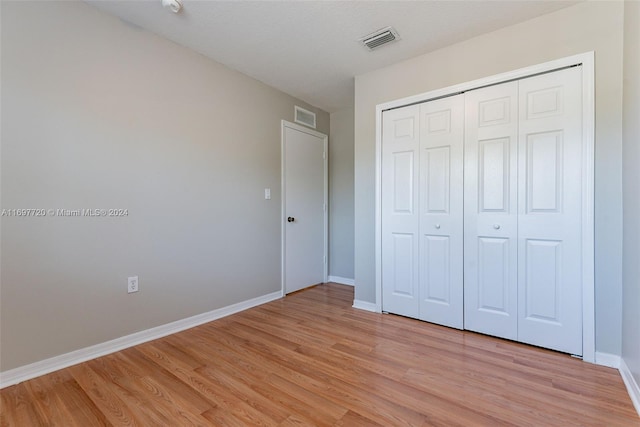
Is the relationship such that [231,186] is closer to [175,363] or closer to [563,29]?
[175,363]

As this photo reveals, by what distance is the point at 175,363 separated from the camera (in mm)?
1929

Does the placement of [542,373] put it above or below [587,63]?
below

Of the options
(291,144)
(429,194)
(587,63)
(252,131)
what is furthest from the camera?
(291,144)

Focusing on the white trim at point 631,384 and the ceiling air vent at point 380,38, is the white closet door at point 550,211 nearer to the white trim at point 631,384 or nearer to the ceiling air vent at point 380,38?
the white trim at point 631,384

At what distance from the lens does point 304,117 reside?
12.5 ft

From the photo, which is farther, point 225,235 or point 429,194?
point 225,235

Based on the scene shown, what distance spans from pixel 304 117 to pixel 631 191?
3117 millimetres

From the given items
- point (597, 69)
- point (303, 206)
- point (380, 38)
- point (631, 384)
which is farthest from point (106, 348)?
point (597, 69)

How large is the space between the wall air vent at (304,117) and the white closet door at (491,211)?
78.6 inches

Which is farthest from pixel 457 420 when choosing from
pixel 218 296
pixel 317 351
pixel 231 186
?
pixel 231 186

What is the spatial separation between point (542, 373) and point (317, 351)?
1406 mm

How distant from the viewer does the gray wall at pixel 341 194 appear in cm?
404

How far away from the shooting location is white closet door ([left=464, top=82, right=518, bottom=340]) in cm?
221

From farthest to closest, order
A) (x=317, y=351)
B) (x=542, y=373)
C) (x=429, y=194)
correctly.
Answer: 1. (x=429, y=194)
2. (x=317, y=351)
3. (x=542, y=373)
